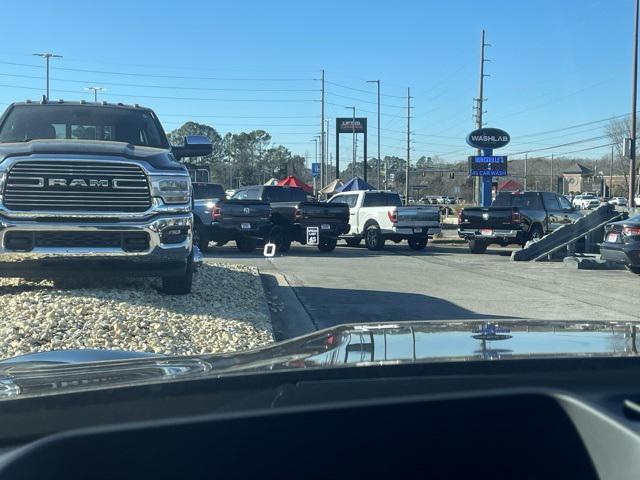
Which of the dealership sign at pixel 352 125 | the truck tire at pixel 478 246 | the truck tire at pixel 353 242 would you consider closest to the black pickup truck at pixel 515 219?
the truck tire at pixel 478 246

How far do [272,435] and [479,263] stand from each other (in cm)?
1755

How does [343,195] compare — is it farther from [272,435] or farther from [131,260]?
[272,435]

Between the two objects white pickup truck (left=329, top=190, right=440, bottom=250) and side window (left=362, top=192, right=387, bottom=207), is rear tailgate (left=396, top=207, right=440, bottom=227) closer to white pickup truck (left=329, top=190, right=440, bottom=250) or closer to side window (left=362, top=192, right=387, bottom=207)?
white pickup truck (left=329, top=190, right=440, bottom=250)

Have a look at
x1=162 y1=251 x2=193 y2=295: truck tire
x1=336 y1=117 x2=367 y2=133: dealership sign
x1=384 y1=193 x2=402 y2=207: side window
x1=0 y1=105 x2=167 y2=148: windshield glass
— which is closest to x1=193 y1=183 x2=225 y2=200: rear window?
x1=384 y1=193 x2=402 y2=207: side window

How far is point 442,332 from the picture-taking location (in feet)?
10.9

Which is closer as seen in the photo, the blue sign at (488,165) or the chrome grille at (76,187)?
the chrome grille at (76,187)

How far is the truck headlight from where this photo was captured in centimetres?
796

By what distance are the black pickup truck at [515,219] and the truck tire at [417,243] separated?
1156 mm

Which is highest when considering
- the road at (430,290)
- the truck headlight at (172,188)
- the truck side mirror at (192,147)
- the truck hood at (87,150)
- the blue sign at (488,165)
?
the blue sign at (488,165)

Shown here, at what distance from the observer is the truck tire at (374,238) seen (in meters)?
23.1

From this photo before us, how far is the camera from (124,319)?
7480 mm

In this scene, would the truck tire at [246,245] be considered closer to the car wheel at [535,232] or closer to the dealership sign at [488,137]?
the car wheel at [535,232]

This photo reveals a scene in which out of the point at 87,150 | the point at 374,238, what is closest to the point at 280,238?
the point at 374,238

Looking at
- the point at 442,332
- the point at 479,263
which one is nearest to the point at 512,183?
the point at 479,263
